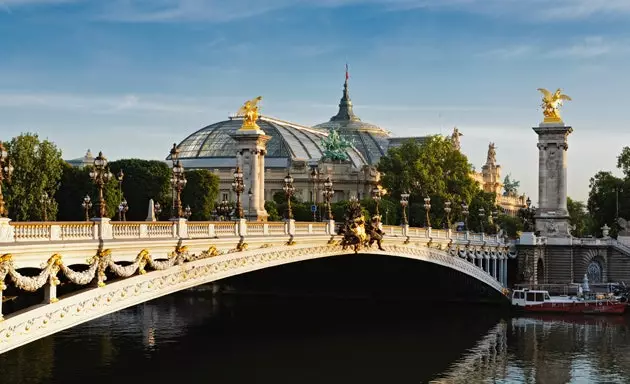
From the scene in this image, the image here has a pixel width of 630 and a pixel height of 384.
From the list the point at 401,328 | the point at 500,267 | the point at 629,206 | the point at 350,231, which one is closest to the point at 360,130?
the point at 629,206

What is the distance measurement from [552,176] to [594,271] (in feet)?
29.7

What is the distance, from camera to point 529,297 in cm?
7056

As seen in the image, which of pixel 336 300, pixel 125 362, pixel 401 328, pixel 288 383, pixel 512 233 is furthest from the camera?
pixel 512 233

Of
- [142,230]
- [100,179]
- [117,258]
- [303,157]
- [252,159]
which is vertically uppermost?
[303,157]

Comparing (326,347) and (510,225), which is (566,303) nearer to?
(326,347)

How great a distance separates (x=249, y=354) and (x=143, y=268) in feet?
67.0

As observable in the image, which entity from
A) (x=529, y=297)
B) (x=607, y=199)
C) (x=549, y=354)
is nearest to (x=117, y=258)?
(x=549, y=354)

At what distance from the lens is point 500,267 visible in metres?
75.5

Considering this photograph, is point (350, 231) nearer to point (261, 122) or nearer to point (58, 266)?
point (58, 266)

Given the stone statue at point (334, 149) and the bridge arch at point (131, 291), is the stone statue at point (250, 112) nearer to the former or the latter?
the bridge arch at point (131, 291)

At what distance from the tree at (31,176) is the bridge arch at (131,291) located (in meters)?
27.6

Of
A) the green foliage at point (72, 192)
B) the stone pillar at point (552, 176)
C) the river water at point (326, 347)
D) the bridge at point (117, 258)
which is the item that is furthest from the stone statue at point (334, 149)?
the bridge at point (117, 258)

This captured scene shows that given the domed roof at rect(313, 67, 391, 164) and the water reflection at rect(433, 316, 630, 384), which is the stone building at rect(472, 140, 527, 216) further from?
the water reflection at rect(433, 316, 630, 384)

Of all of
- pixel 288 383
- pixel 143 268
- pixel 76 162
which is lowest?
pixel 288 383
